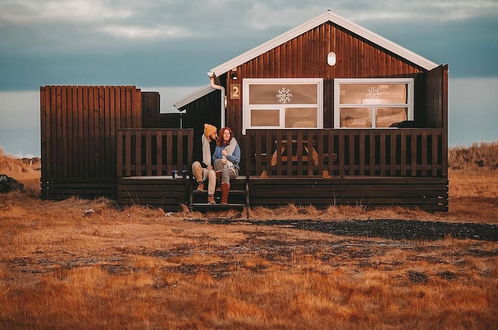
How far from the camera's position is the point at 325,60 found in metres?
17.3

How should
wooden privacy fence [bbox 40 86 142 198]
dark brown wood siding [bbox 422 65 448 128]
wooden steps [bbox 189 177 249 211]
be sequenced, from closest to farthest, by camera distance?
wooden steps [bbox 189 177 249 211], dark brown wood siding [bbox 422 65 448 128], wooden privacy fence [bbox 40 86 142 198]

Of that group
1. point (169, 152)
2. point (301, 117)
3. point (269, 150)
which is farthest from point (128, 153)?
point (301, 117)

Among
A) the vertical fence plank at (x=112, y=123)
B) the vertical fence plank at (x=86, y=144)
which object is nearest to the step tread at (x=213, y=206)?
the vertical fence plank at (x=112, y=123)

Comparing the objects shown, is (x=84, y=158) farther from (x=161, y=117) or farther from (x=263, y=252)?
(x=263, y=252)

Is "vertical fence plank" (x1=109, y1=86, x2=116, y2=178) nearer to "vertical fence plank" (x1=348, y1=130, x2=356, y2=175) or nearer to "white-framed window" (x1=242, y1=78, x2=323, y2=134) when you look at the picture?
"white-framed window" (x1=242, y1=78, x2=323, y2=134)

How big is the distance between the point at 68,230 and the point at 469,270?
22.3 feet

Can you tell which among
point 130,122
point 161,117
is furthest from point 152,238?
point 161,117

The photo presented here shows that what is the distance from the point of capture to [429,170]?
1507cm

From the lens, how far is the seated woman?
14.2 meters

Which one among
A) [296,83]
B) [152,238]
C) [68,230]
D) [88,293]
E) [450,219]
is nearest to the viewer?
[88,293]

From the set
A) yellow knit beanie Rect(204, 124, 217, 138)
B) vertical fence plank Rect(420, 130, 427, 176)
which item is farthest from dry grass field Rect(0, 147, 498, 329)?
vertical fence plank Rect(420, 130, 427, 176)

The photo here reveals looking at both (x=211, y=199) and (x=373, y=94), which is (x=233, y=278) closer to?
(x=211, y=199)

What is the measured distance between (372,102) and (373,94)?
8.1 inches

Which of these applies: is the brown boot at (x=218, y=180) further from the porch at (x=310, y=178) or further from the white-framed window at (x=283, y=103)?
the white-framed window at (x=283, y=103)
